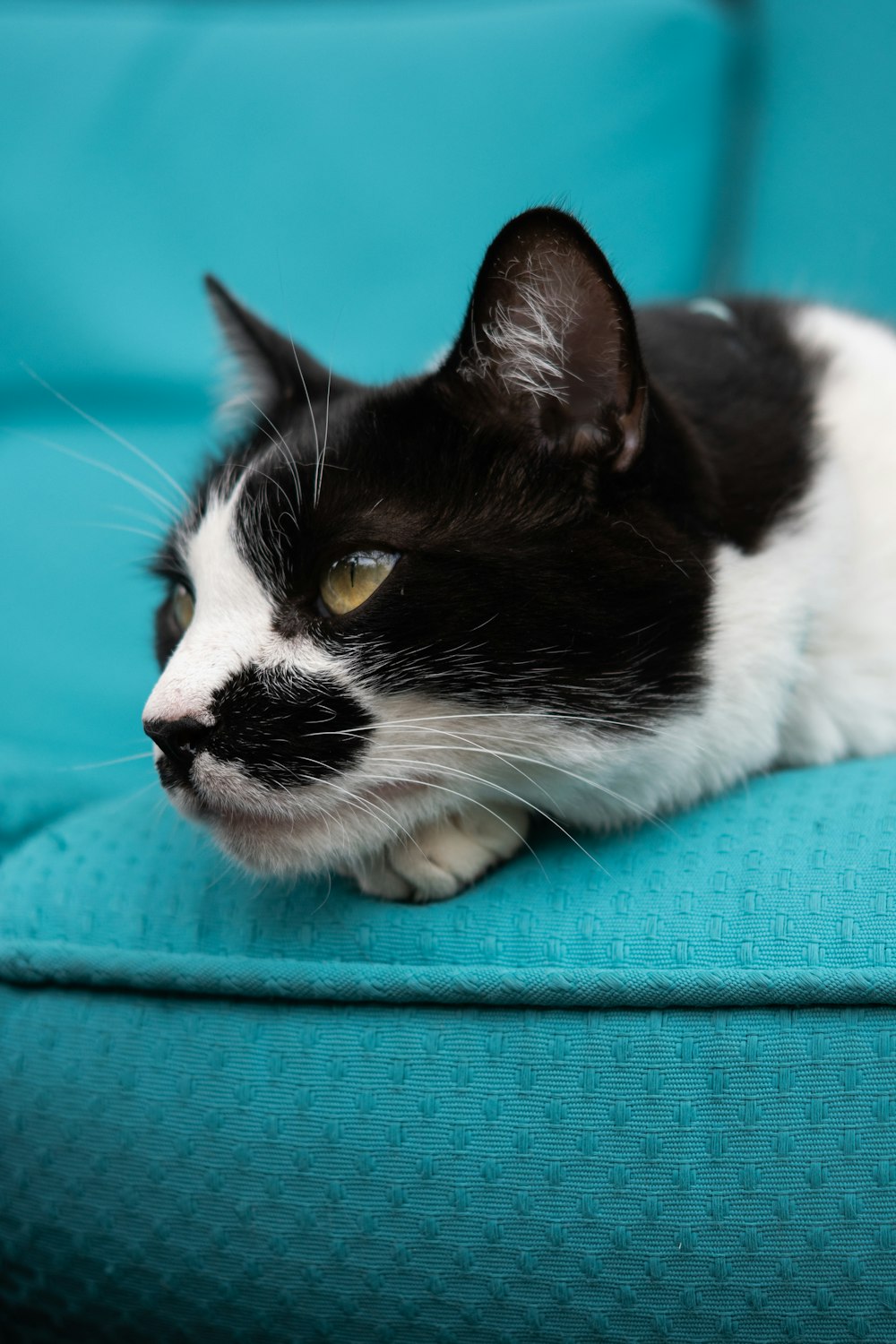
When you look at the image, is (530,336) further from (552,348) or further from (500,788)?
(500,788)

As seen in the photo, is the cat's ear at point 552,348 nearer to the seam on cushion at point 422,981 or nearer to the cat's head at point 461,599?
the cat's head at point 461,599

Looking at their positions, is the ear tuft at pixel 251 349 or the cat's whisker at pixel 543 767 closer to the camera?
the cat's whisker at pixel 543 767

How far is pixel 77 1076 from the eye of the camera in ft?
2.52

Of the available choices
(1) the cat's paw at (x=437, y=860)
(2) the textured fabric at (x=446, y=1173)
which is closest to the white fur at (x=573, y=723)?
(1) the cat's paw at (x=437, y=860)

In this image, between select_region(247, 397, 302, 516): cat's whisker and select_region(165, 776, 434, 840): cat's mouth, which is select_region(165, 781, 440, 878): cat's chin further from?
select_region(247, 397, 302, 516): cat's whisker

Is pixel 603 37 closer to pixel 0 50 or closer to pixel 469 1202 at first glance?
pixel 0 50

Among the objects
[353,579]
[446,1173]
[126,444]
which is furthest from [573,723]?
[126,444]

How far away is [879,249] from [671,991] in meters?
1.33

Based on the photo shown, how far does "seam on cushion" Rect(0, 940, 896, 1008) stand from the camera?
0.64 m

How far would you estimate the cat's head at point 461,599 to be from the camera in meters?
0.70

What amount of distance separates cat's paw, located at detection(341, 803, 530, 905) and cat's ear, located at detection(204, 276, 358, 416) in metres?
0.39

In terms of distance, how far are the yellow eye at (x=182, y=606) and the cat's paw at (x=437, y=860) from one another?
250 millimetres

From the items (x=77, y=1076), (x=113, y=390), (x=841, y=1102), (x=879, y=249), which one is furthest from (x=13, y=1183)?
(x=879, y=249)

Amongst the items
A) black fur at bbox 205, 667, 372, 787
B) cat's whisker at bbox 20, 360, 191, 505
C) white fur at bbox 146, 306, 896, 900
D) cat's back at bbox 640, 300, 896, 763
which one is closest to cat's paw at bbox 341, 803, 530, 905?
white fur at bbox 146, 306, 896, 900
